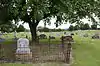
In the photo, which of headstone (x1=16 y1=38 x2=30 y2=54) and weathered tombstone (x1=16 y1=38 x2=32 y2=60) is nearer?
weathered tombstone (x1=16 y1=38 x2=32 y2=60)

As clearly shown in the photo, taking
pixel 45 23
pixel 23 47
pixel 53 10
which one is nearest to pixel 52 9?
pixel 53 10

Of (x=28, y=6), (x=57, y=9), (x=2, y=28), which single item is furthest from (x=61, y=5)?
(x=2, y=28)

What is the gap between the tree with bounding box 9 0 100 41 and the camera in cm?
2625

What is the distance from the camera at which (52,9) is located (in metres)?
28.7

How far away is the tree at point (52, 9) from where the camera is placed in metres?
26.2

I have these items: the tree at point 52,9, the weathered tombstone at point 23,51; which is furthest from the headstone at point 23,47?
the tree at point 52,9

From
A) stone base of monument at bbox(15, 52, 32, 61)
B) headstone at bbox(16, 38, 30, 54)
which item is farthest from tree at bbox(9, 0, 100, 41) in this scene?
stone base of monument at bbox(15, 52, 32, 61)

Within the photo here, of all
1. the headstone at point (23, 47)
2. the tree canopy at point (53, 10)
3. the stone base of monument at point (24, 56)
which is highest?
the tree canopy at point (53, 10)

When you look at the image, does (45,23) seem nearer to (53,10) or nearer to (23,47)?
(53,10)

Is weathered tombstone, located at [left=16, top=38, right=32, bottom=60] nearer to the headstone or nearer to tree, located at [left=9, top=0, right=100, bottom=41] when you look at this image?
the headstone

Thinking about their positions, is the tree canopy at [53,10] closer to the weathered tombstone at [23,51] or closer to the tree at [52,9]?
the tree at [52,9]

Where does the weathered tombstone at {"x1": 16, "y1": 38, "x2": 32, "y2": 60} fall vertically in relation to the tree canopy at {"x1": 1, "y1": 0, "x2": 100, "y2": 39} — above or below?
below

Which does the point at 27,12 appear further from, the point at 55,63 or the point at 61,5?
the point at 55,63

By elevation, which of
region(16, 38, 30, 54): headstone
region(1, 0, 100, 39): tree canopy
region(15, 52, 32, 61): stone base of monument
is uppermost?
region(1, 0, 100, 39): tree canopy
